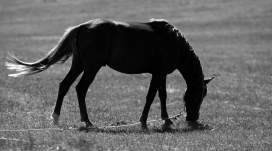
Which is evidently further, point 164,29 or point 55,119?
point 164,29

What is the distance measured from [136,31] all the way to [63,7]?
4622 centimetres

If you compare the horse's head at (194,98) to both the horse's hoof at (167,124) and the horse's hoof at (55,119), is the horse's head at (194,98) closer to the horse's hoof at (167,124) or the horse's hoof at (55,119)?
the horse's hoof at (167,124)

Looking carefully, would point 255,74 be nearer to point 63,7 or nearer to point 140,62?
point 140,62

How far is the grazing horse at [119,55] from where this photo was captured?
10562mm

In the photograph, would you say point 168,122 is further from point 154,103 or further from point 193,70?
point 154,103

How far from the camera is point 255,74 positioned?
21.0 meters

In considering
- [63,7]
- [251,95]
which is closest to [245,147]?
[251,95]

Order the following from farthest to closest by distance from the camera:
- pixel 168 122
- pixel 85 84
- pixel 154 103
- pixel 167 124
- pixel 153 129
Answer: pixel 154 103 → pixel 168 122 → pixel 167 124 → pixel 153 129 → pixel 85 84

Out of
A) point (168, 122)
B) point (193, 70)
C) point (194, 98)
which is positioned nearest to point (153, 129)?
point (168, 122)

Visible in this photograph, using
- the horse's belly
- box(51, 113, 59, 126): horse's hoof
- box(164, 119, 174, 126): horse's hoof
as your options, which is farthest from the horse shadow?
the horse's belly

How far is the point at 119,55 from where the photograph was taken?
10.8 metres

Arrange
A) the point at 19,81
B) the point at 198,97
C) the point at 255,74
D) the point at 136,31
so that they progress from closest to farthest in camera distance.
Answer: the point at 136,31
the point at 198,97
the point at 19,81
the point at 255,74

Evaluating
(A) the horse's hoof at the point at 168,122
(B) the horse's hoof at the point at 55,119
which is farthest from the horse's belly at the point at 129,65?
(B) the horse's hoof at the point at 55,119

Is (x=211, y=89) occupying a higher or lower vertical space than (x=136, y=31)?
lower
